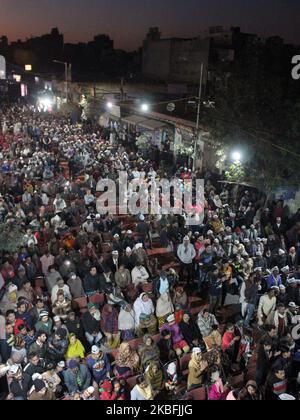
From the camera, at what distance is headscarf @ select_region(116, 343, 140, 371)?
6.56 meters

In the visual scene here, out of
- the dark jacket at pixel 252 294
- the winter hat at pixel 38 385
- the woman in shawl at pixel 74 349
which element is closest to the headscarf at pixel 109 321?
the woman in shawl at pixel 74 349

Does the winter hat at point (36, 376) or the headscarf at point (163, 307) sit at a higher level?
the headscarf at point (163, 307)

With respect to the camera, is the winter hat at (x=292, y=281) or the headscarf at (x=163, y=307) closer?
the headscarf at (x=163, y=307)

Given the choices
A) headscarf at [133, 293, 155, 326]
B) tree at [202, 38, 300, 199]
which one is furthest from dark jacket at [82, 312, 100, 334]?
tree at [202, 38, 300, 199]

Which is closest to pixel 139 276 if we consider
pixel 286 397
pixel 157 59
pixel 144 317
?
pixel 144 317

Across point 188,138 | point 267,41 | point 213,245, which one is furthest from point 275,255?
point 188,138

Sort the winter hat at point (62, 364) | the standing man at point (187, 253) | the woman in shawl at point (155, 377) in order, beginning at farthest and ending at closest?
1. the standing man at point (187, 253)
2. the winter hat at point (62, 364)
3. the woman in shawl at point (155, 377)

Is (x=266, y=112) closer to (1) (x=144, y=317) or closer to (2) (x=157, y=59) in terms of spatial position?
(1) (x=144, y=317)

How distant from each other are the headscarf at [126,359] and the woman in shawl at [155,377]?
525 mm

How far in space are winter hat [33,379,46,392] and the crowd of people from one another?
15 mm

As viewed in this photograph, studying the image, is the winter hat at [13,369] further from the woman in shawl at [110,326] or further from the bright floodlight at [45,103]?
the bright floodlight at [45,103]

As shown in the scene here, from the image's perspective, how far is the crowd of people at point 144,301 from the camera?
626cm

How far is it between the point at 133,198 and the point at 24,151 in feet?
27.6

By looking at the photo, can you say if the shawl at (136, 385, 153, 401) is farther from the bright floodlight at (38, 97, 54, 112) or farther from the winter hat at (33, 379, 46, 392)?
the bright floodlight at (38, 97, 54, 112)
